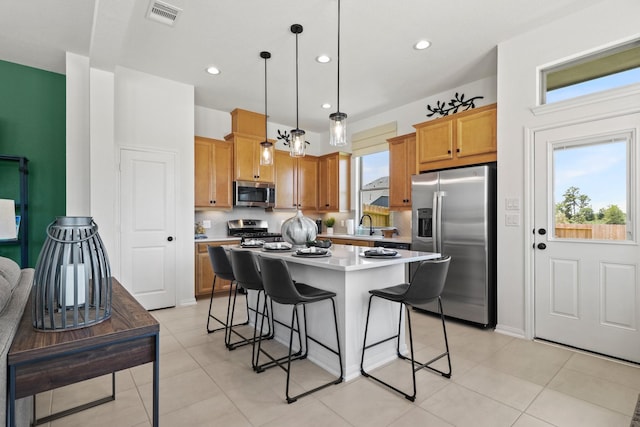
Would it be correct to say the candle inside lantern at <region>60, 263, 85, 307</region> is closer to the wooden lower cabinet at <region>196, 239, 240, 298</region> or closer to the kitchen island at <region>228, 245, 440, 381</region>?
the kitchen island at <region>228, 245, 440, 381</region>

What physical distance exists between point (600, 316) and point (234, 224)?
15.4 ft

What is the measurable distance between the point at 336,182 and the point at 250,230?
176 centimetres

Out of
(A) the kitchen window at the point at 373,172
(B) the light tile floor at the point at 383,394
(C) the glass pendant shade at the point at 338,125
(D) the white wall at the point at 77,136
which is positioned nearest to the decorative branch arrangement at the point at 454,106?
(A) the kitchen window at the point at 373,172

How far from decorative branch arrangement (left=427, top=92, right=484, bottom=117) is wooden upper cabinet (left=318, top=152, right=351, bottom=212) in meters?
1.80

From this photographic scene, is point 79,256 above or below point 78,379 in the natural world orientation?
above

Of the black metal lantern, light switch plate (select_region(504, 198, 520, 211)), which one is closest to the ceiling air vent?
the black metal lantern

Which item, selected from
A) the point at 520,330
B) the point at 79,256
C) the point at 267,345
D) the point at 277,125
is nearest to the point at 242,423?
the point at 267,345

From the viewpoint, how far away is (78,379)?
1.01 meters

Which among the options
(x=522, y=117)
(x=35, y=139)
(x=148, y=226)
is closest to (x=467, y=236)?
(x=522, y=117)

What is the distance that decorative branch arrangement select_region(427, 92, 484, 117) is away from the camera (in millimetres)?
4266

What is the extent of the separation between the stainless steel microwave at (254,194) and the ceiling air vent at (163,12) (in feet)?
8.30

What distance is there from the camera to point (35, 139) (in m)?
3.64

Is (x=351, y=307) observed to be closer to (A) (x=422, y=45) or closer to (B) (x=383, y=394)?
(B) (x=383, y=394)

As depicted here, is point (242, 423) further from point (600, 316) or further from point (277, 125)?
point (277, 125)
